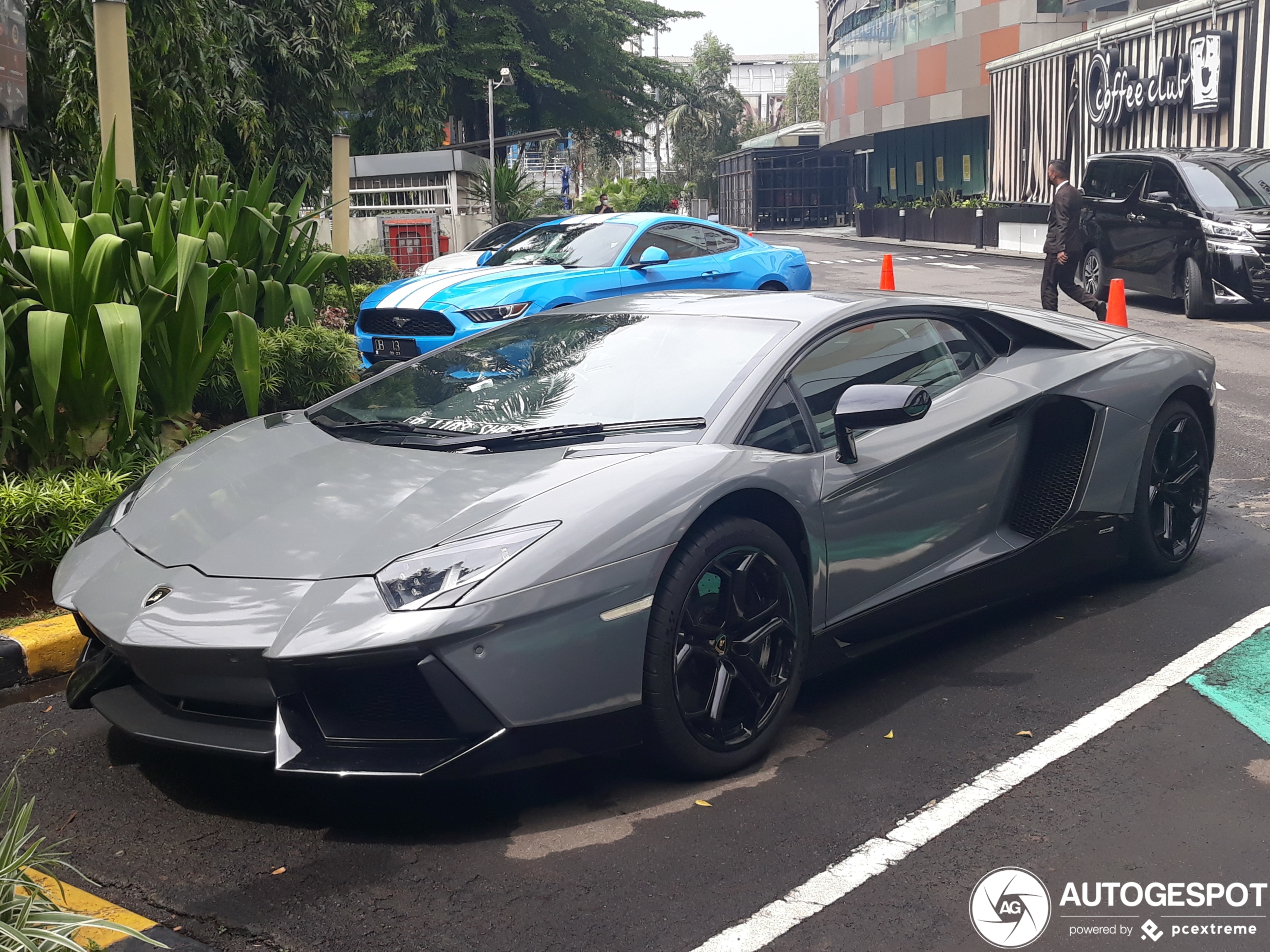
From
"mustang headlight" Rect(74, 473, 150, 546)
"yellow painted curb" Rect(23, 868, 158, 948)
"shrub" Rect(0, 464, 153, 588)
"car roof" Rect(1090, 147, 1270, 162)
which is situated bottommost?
"yellow painted curb" Rect(23, 868, 158, 948)

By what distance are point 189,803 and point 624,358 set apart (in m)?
1.89

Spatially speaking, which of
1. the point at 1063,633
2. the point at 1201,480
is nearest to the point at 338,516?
the point at 1063,633

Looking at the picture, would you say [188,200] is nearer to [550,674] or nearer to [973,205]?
[550,674]

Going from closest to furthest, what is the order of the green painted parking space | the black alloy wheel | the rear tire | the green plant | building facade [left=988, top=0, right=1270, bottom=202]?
the green plant
the black alloy wheel
the green painted parking space
the rear tire
building facade [left=988, top=0, right=1270, bottom=202]

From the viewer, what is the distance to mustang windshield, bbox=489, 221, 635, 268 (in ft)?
38.2

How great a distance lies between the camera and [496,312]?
34.9ft

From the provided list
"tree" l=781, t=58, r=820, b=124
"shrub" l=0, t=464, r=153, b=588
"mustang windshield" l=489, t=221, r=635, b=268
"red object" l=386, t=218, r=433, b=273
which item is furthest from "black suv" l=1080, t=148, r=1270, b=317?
Result: "tree" l=781, t=58, r=820, b=124

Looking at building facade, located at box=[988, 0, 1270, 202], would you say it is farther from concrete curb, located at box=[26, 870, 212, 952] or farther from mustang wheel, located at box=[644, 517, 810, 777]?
concrete curb, located at box=[26, 870, 212, 952]

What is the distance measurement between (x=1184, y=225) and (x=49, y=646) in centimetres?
1399

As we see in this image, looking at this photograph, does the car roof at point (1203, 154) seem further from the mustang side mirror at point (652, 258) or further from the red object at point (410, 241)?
the red object at point (410, 241)

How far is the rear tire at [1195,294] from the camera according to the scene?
15.1 meters

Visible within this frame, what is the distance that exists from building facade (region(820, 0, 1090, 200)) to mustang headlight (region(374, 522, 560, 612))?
121 feet

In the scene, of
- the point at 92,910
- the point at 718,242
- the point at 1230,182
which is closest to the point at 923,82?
the point at 1230,182

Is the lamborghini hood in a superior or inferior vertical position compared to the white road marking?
superior
